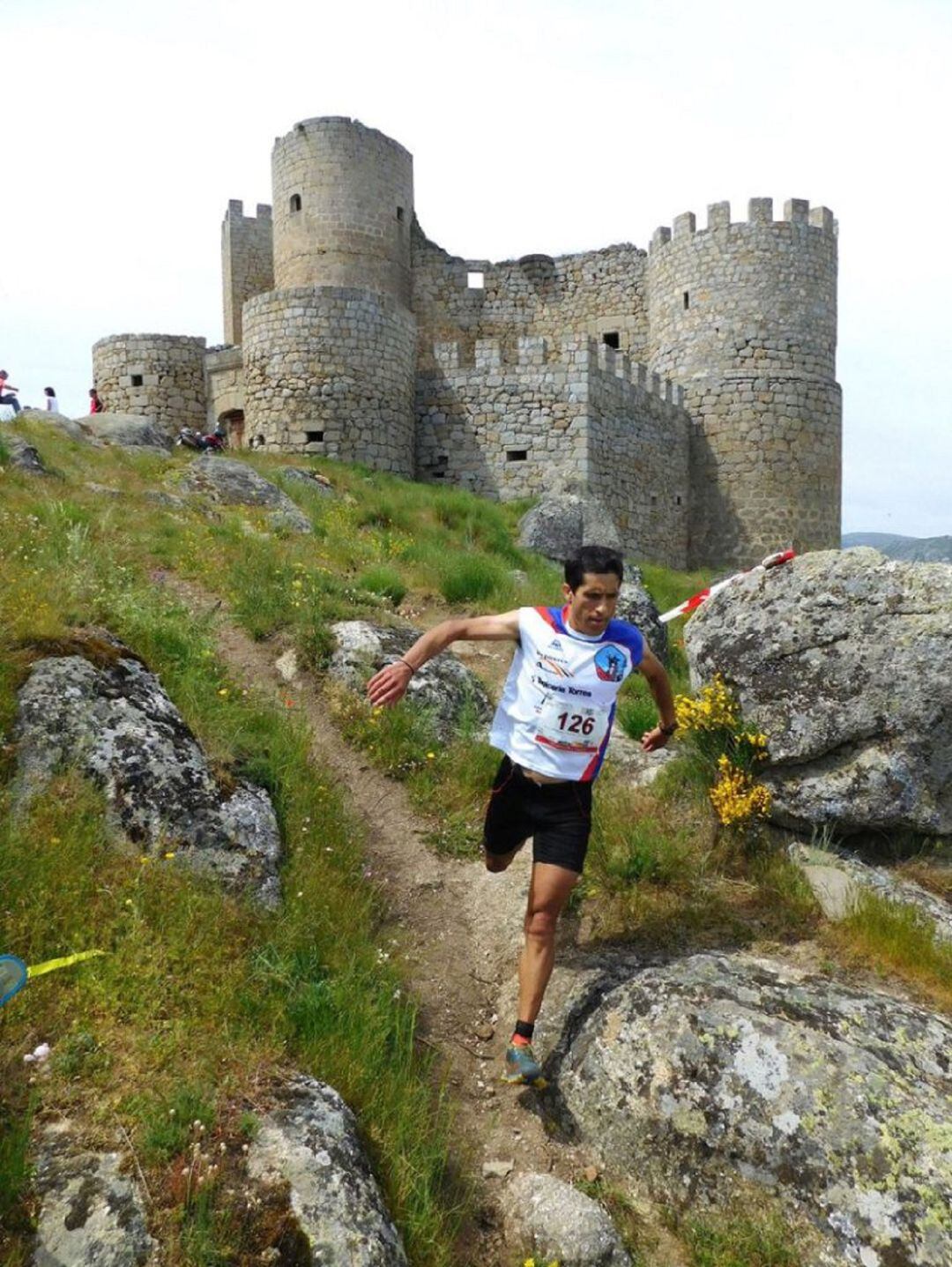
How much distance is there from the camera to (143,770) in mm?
4008

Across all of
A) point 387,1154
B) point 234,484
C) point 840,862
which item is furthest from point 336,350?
point 387,1154

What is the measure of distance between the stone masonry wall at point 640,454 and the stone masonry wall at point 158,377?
29.4 ft

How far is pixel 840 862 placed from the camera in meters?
4.73

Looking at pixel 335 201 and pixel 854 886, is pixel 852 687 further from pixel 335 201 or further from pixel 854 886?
pixel 335 201

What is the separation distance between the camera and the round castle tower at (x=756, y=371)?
1841cm

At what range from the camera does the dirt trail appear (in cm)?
337

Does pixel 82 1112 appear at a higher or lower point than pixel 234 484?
lower

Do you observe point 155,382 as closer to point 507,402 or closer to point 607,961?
point 507,402

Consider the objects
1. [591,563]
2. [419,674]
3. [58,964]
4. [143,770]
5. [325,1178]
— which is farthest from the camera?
[419,674]

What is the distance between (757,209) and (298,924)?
61.5ft


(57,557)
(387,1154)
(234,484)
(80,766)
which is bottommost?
(387,1154)

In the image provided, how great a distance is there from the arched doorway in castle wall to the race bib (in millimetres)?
17002

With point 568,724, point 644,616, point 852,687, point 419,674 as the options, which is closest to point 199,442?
point 644,616

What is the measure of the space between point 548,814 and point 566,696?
0.52m
